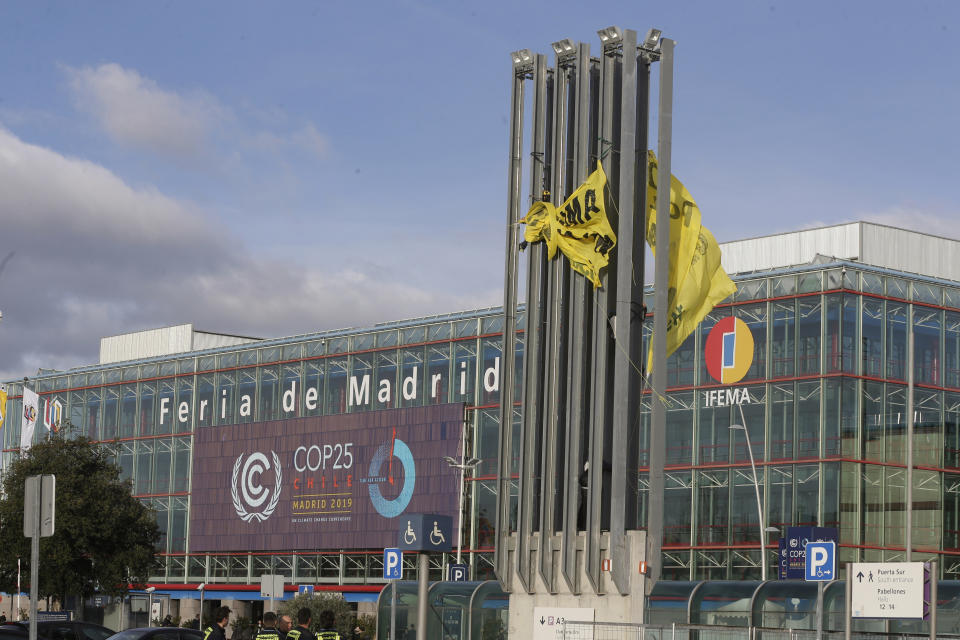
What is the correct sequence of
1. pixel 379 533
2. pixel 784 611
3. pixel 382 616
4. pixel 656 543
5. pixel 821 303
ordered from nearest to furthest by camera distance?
pixel 656 543 → pixel 784 611 → pixel 382 616 → pixel 821 303 → pixel 379 533

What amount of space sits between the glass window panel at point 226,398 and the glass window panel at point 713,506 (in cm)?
3354

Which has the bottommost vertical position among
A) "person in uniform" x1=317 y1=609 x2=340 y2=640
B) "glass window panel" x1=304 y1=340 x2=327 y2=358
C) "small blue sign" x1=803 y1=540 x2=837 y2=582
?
"person in uniform" x1=317 y1=609 x2=340 y2=640

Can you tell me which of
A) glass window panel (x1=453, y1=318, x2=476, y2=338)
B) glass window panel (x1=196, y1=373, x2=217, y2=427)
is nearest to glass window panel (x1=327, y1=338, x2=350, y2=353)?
glass window panel (x1=453, y1=318, x2=476, y2=338)

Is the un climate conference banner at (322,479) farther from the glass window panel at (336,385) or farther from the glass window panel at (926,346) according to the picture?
the glass window panel at (926,346)

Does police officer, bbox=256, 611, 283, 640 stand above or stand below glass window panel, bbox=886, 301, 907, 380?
below

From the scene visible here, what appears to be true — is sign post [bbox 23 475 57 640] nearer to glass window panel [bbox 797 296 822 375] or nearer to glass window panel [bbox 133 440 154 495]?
glass window panel [bbox 797 296 822 375]

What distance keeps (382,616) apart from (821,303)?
32.4 m

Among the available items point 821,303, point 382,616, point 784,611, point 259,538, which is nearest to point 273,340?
point 259,538

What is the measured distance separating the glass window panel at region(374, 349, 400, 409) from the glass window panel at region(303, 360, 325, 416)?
4565 mm

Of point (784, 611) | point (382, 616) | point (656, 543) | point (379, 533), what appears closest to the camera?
point (656, 543)

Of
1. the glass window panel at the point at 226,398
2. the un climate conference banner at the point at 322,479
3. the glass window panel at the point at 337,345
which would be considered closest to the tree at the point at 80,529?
the un climate conference banner at the point at 322,479

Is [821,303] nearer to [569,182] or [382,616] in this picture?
[382,616]

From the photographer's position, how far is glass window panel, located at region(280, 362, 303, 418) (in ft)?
291

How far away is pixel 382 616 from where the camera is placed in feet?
132
